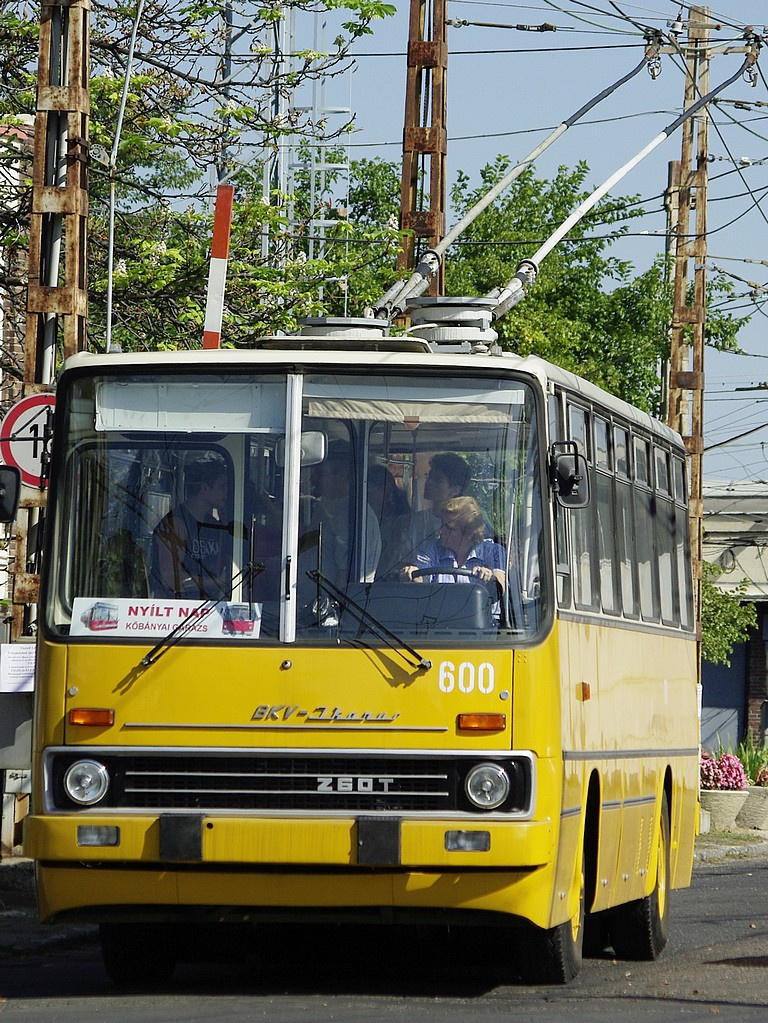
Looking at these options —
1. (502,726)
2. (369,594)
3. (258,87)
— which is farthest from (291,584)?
(258,87)

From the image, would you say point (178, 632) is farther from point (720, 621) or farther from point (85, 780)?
point (720, 621)

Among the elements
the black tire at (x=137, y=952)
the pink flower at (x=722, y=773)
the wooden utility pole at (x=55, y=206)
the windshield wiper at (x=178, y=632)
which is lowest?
the black tire at (x=137, y=952)

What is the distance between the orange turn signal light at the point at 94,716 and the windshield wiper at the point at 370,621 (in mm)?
1051

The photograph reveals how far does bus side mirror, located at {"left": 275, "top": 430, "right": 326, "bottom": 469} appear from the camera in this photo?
9367 millimetres

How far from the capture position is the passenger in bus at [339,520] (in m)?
9.20

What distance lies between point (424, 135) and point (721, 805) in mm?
10537

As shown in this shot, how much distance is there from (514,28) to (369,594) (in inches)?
610

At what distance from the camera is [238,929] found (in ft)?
38.2

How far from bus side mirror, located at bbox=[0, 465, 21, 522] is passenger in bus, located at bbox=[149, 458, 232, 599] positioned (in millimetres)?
651

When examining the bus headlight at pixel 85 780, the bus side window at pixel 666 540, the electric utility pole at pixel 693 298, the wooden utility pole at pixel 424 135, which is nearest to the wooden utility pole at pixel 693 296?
the electric utility pole at pixel 693 298

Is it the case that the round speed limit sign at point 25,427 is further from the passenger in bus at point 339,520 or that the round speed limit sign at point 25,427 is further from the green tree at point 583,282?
the green tree at point 583,282

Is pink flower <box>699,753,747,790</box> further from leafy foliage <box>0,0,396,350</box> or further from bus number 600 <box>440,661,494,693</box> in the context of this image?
bus number 600 <box>440,661,494,693</box>

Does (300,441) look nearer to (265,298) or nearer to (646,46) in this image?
(265,298)

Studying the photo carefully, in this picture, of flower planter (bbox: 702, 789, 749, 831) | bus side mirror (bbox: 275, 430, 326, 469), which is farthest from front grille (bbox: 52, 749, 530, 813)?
flower planter (bbox: 702, 789, 749, 831)
